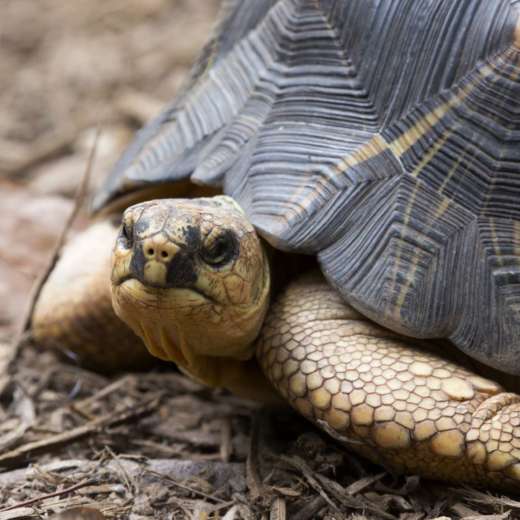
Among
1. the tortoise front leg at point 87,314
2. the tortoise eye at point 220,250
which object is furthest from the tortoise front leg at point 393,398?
the tortoise front leg at point 87,314

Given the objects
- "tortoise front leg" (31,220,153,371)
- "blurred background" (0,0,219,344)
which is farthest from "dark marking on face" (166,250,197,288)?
"blurred background" (0,0,219,344)

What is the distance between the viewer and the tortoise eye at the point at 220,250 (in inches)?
97.3

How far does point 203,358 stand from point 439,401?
84 cm

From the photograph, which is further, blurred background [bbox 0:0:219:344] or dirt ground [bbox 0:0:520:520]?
blurred background [bbox 0:0:219:344]

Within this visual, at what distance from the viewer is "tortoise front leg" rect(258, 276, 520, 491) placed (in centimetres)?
244

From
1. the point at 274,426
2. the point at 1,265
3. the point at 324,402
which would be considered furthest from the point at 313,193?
the point at 1,265

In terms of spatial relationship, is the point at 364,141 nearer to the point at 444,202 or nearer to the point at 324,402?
the point at 444,202

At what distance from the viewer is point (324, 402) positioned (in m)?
2.55

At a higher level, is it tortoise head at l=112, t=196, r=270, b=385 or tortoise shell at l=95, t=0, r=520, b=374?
tortoise shell at l=95, t=0, r=520, b=374

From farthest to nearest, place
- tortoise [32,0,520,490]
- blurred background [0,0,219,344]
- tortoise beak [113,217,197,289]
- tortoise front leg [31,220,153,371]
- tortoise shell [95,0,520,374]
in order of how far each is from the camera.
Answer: blurred background [0,0,219,344], tortoise front leg [31,220,153,371], tortoise shell [95,0,520,374], tortoise [32,0,520,490], tortoise beak [113,217,197,289]

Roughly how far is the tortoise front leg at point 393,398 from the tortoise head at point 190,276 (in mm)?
191

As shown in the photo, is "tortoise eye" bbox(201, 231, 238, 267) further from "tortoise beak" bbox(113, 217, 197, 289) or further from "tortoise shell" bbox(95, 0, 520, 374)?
"tortoise shell" bbox(95, 0, 520, 374)

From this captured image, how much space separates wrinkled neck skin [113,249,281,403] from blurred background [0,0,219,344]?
54.0 inches

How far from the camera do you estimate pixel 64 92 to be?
6.73 metres
